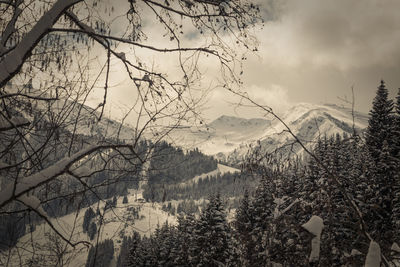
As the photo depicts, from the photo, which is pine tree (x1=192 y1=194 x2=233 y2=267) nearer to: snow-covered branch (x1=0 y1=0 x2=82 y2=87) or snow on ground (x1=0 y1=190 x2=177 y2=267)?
snow on ground (x1=0 y1=190 x2=177 y2=267)

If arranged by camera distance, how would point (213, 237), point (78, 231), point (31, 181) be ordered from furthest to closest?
1. point (213, 237)
2. point (78, 231)
3. point (31, 181)

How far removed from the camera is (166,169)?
2.52m

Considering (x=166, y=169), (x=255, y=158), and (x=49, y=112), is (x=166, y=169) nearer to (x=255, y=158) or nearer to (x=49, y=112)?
(x=255, y=158)

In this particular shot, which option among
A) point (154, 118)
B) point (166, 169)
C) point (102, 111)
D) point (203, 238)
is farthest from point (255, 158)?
point (203, 238)

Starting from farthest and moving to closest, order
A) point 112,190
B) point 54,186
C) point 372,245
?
point 54,186, point 112,190, point 372,245

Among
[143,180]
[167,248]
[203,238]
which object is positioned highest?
[143,180]

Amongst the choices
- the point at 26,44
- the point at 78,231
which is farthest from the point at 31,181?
the point at 78,231

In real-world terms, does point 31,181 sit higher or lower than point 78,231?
higher

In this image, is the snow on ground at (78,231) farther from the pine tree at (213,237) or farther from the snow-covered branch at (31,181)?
the pine tree at (213,237)

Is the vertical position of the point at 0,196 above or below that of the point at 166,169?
below

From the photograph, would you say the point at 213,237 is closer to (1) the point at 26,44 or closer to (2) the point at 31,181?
(2) the point at 31,181

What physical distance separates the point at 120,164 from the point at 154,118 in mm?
553

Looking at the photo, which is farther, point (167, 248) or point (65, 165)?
point (167, 248)

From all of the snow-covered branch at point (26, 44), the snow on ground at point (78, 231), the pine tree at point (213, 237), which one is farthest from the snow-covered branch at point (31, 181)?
the pine tree at point (213, 237)
